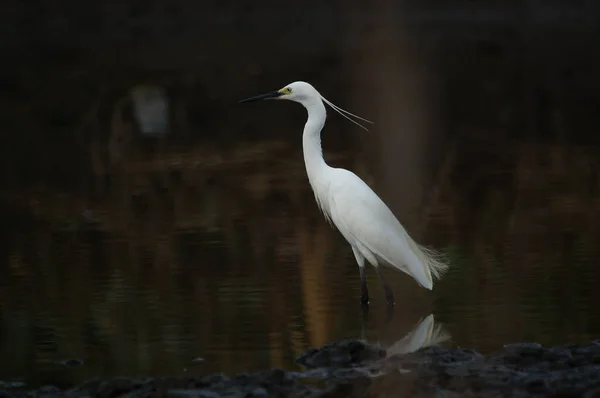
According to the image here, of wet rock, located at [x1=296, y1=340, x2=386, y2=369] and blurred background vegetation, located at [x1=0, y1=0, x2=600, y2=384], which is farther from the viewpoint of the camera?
blurred background vegetation, located at [x1=0, y1=0, x2=600, y2=384]

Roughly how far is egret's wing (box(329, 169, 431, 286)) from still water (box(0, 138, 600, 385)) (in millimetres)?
205

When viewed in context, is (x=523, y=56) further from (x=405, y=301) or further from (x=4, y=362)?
(x=4, y=362)

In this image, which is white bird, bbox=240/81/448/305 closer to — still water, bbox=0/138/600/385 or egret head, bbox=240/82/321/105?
egret head, bbox=240/82/321/105

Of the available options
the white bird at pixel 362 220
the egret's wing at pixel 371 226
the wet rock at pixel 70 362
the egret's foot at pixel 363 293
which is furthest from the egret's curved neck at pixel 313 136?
the wet rock at pixel 70 362

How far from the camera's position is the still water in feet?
19.4

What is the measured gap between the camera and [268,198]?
9.87m

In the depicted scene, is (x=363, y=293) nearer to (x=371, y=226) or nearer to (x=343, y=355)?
(x=371, y=226)

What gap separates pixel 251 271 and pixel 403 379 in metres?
2.55

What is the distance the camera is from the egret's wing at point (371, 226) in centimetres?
668

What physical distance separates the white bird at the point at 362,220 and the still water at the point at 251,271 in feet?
0.53

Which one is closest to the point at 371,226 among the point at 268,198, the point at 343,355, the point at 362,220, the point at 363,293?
the point at 362,220

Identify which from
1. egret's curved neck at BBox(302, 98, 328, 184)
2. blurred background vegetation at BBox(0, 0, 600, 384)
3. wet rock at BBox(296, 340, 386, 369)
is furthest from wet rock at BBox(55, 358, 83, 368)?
egret's curved neck at BBox(302, 98, 328, 184)

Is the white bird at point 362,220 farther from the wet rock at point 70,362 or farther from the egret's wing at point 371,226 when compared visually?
the wet rock at point 70,362

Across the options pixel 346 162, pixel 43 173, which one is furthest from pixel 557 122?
pixel 43 173
